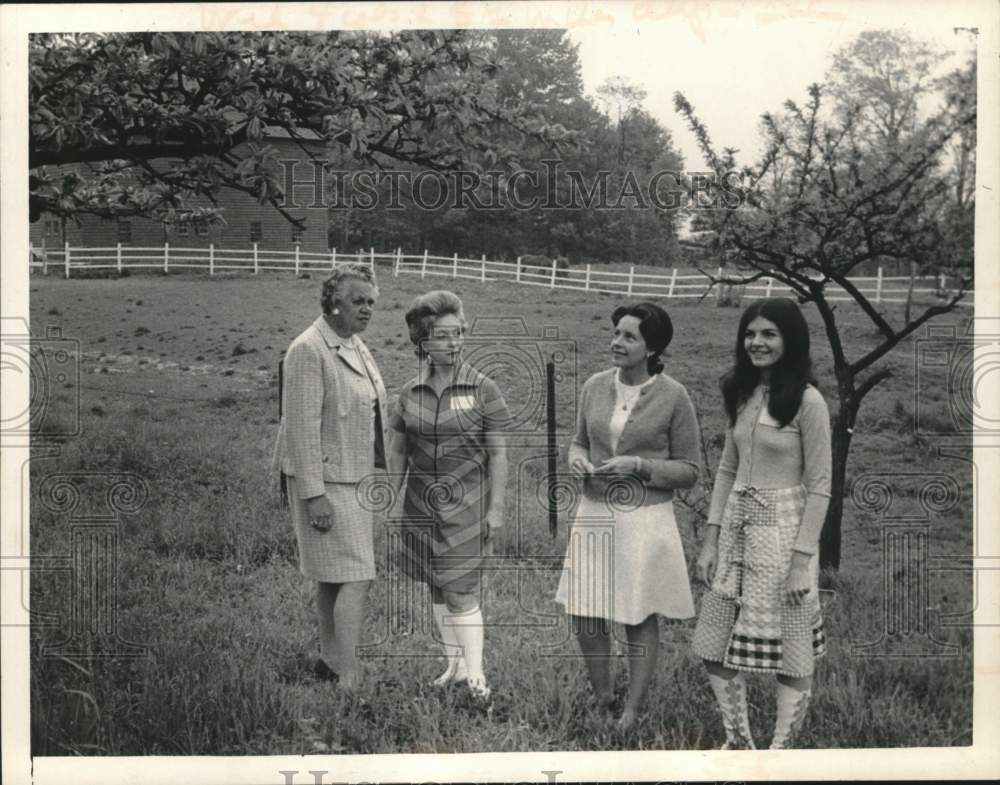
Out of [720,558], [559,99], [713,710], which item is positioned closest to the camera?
[720,558]

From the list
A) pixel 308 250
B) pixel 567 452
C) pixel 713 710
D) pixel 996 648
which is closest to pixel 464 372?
pixel 567 452

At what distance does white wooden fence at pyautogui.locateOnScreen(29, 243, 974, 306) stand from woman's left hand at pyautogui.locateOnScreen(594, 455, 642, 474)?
974 mm

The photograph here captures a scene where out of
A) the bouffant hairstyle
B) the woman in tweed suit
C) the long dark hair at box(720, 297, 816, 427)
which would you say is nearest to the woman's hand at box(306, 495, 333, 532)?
the woman in tweed suit

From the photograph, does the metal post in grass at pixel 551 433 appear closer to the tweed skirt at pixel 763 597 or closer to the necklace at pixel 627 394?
the necklace at pixel 627 394

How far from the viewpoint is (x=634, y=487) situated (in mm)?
3963

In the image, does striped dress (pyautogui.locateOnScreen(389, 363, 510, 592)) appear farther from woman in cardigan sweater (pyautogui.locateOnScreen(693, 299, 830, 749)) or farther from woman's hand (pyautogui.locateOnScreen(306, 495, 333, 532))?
woman in cardigan sweater (pyautogui.locateOnScreen(693, 299, 830, 749))

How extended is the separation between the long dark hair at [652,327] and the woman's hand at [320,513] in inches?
53.3

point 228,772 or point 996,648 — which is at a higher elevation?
point 996,648

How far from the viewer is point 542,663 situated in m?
4.36

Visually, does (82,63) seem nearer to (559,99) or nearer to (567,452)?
(559,99)

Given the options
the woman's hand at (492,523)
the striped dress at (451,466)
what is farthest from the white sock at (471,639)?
the woman's hand at (492,523)

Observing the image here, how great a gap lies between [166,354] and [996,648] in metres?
3.90

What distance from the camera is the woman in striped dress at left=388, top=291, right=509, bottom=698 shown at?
13.6 feet

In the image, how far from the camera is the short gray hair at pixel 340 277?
13.7 feet
